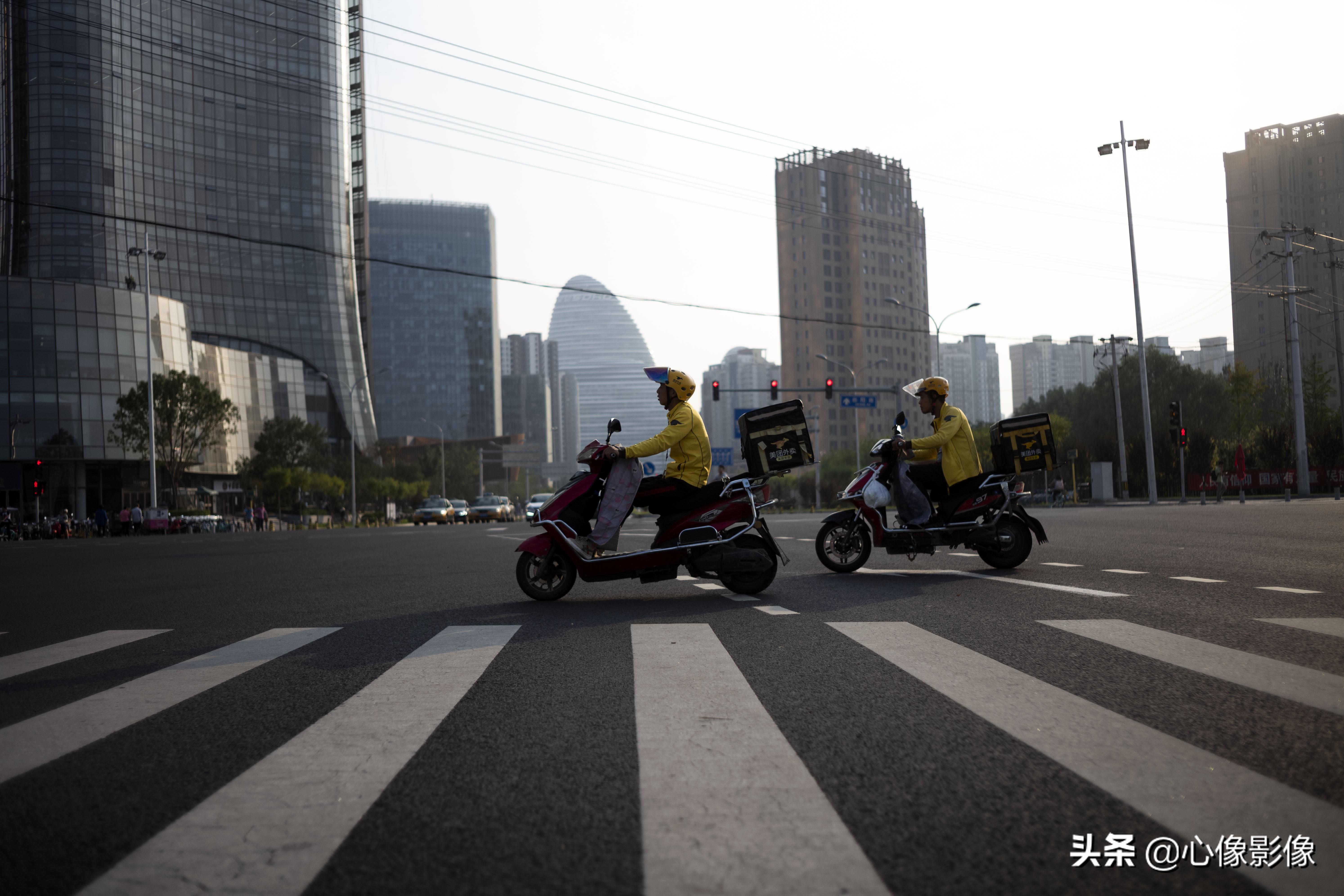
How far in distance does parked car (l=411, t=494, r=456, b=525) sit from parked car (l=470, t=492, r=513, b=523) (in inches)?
58.0

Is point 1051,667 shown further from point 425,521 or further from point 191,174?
point 191,174

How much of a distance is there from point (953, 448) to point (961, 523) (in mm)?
744

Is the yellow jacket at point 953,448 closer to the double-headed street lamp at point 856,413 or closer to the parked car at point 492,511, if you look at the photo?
the double-headed street lamp at point 856,413

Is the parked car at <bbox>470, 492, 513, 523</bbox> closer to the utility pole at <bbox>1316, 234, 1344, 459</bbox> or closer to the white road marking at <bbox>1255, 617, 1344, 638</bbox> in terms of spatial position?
the utility pole at <bbox>1316, 234, 1344, 459</bbox>

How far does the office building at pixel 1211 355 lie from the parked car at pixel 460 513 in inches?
2884

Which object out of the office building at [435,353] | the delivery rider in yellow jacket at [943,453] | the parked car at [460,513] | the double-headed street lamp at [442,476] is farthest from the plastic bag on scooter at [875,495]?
the office building at [435,353]

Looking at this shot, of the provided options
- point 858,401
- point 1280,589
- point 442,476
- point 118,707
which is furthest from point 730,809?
point 442,476

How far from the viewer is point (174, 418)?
180ft

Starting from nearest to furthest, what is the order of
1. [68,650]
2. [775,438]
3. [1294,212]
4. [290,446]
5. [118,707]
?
[118,707] < [68,650] < [775,438] < [1294,212] < [290,446]

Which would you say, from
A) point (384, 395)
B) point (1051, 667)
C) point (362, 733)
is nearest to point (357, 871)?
point (362, 733)

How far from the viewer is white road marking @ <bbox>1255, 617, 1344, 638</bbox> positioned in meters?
5.37

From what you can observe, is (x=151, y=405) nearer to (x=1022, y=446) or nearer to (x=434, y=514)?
(x=434, y=514)

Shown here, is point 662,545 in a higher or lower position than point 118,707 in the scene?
higher

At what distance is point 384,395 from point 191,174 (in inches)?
3838
